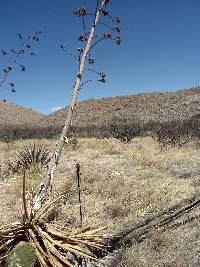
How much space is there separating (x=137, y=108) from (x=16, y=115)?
1569 inches

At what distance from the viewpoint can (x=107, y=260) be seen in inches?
188

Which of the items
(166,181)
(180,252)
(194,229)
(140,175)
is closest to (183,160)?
(140,175)

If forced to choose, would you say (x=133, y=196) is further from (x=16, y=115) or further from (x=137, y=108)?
(x=16, y=115)

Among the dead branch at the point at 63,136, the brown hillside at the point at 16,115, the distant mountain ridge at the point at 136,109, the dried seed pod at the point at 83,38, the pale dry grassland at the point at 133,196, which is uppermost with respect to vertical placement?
the brown hillside at the point at 16,115

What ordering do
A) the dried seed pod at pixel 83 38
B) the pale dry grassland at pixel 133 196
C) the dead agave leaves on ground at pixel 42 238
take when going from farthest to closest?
the pale dry grassland at pixel 133 196 → the dried seed pod at pixel 83 38 → the dead agave leaves on ground at pixel 42 238

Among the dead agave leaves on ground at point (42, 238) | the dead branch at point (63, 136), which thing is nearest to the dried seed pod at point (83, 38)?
the dead branch at point (63, 136)

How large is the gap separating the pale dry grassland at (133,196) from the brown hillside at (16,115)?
70204mm

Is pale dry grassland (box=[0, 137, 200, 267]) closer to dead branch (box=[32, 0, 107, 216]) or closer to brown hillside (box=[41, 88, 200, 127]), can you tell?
dead branch (box=[32, 0, 107, 216])

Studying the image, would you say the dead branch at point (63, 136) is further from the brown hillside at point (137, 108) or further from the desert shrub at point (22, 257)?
the brown hillside at point (137, 108)

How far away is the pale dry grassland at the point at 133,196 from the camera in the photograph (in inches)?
193

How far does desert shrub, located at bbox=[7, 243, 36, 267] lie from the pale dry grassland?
0.82 metres

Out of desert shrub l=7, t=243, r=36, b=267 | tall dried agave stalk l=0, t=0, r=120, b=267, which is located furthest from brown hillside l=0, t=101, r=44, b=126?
desert shrub l=7, t=243, r=36, b=267

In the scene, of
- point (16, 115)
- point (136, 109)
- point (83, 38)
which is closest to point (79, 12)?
point (83, 38)

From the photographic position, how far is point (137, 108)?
192ft
